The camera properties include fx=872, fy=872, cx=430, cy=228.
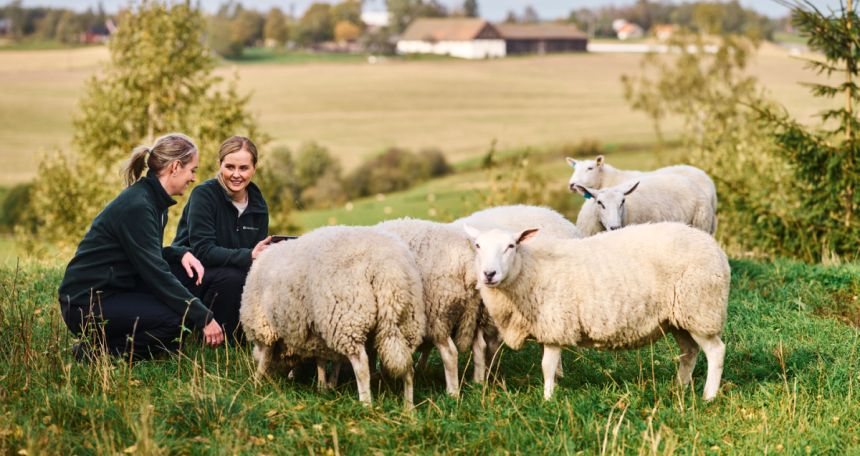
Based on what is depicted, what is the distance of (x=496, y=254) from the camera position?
604 cm

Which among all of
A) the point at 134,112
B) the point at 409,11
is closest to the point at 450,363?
the point at 134,112

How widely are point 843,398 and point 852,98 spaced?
9.83 meters

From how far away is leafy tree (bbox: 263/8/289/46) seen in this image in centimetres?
9481

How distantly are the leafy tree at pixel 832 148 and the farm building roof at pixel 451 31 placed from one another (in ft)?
274

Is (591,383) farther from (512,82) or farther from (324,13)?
(324,13)

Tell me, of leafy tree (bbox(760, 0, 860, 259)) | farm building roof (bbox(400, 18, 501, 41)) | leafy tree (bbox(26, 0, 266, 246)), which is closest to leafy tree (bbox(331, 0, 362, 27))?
farm building roof (bbox(400, 18, 501, 41))

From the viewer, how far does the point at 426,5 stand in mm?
129250

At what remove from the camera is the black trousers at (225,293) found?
736 cm

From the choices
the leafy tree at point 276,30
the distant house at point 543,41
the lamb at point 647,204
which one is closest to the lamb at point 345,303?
the lamb at point 647,204

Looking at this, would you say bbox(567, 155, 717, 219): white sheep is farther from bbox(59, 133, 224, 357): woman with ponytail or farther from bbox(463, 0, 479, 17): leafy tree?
bbox(463, 0, 479, 17): leafy tree

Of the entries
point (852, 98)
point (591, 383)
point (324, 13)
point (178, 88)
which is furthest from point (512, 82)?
point (591, 383)

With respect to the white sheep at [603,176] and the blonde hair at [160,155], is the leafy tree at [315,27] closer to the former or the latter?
the white sheep at [603,176]

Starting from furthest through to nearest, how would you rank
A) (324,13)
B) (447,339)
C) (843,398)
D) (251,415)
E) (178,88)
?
(324,13)
(178,88)
(447,339)
(843,398)
(251,415)

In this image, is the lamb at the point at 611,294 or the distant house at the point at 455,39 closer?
the lamb at the point at 611,294
